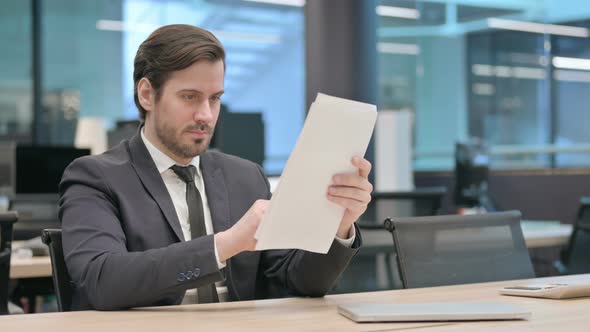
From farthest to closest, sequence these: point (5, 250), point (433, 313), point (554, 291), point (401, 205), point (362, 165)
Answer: point (401, 205) < point (5, 250) < point (554, 291) < point (362, 165) < point (433, 313)

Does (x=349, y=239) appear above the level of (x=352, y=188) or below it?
below

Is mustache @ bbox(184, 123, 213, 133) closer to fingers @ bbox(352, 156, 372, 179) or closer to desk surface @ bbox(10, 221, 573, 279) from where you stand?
fingers @ bbox(352, 156, 372, 179)

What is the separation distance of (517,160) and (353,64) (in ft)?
8.12

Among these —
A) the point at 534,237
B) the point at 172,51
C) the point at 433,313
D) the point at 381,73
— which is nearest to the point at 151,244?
the point at 172,51

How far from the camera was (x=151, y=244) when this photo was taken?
6.16ft

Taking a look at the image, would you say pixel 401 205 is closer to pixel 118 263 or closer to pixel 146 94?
pixel 146 94

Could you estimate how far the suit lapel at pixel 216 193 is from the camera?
6.60 feet

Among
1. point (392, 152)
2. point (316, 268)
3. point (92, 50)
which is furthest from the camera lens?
point (92, 50)

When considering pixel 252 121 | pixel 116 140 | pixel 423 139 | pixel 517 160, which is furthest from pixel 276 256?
pixel 423 139

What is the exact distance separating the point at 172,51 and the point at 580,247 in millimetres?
3398

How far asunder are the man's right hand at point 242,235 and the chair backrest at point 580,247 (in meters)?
3.26

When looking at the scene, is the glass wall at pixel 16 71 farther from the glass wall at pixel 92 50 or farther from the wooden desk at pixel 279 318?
the wooden desk at pixel 279 318

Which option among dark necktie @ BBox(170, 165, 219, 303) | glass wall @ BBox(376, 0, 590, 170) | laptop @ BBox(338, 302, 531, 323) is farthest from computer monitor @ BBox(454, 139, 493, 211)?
laptop @ BBox(338, 302, 531, 323)

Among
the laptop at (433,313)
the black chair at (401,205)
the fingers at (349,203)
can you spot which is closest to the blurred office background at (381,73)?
the black chair at (401,205)
